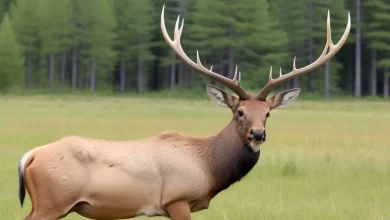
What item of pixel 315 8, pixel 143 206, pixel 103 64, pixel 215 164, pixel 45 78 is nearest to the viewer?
pixel 143 206

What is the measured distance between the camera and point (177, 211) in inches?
315

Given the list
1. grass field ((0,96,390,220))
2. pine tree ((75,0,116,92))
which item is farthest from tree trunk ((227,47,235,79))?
grass field ((0,96,390,220))

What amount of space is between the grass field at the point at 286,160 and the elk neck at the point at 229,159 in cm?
191

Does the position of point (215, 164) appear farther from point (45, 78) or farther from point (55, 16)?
point (45, 78)

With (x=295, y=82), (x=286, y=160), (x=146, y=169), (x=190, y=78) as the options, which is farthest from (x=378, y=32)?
(x=146, y=169)

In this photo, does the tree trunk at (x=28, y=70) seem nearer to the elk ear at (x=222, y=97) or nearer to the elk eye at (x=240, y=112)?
the elk ear at (x=222, y=97)

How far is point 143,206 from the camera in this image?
8.00m

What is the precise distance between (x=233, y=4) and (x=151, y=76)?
21253 mm

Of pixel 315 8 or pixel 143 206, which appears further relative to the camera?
pixel 315 8

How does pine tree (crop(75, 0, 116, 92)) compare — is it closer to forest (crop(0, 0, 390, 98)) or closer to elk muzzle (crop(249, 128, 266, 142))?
forest (crop(0, 0, 390, 98))

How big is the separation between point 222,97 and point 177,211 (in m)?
1.45

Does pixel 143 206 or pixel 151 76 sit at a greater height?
pixel 143 206

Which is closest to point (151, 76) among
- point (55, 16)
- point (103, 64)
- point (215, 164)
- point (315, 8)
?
point (103, 64)

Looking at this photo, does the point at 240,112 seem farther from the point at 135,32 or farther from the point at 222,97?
A: the point at 135,32
